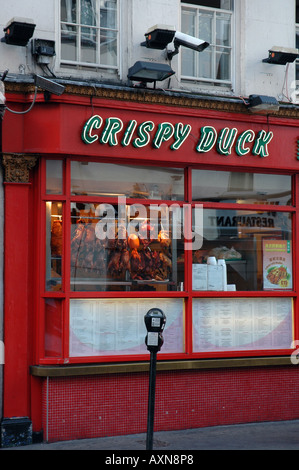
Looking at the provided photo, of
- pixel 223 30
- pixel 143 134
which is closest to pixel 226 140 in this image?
pixel 143 134

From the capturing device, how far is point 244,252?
11516 mm

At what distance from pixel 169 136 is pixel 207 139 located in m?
0.60

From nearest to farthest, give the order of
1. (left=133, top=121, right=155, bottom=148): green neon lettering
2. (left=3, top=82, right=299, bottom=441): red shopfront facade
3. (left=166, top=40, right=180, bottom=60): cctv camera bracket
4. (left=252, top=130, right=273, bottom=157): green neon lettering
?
(left=3, top=82, right=299, bottom=441): red shopfront facade, (left=133, top=121, right=155, bottom=148): green neon lettering, (left=166, top=40, right=180, bottom=60): cctv camera bracket, (left=252, top=130, right=273, bottom=157): green neon lettering

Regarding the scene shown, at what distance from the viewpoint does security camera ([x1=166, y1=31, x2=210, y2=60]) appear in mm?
10500

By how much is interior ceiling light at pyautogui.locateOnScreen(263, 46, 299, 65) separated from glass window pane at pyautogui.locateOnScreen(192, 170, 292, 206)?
1694 mm

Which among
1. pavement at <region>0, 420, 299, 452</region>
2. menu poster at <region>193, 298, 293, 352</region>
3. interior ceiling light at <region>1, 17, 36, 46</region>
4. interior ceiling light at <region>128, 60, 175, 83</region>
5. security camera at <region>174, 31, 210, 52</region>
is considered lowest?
pavement at <region>0, 420, 299, 452</region>

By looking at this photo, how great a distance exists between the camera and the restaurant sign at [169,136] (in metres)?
10.2

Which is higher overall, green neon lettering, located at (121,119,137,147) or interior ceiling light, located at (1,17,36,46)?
interior ceiling light, located at (1,17,36,46)

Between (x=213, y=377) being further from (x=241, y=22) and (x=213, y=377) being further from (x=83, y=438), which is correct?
(x=241, y=22)

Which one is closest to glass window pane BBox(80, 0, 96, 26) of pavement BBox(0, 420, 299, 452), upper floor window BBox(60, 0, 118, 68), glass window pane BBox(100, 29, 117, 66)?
upper floor window BBox(60, 0, 118, 68)

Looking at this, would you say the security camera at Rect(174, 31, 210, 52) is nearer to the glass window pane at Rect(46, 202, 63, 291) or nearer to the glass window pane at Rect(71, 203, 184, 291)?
the glass window pane at Rect(71, 203, 184, 291)

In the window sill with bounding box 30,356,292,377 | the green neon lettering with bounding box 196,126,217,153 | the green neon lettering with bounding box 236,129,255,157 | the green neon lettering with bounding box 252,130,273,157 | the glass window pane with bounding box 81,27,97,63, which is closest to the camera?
the window sill with bounding box 30,356,292,377

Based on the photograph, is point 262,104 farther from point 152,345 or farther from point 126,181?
point 152,345

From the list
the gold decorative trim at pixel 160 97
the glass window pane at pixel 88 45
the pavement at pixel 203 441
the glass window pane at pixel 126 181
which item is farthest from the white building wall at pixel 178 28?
the pavement at pixel 203 441
